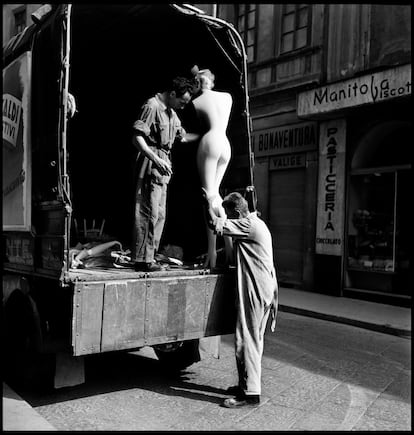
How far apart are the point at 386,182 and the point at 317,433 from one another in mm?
7706

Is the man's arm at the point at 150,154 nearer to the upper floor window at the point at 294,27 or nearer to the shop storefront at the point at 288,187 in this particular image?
the shop storefront at the point at 288,187

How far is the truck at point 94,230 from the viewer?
12.3ft

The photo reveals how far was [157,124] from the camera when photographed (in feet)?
15.1

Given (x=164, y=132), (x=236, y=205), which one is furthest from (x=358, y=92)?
(x=236, y=205)

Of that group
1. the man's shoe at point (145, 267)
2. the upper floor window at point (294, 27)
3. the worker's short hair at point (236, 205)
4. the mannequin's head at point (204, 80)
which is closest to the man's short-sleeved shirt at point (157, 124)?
the mannequin's head at point (204, 80)

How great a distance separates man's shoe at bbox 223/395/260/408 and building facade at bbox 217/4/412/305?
6.59m

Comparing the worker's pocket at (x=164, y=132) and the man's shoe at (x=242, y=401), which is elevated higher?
the worker's pocket at (x=164, y=132)

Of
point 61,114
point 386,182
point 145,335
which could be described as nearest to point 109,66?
point 61,114

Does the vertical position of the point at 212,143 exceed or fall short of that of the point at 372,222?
it exceeds it

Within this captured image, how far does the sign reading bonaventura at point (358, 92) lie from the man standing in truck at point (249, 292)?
244 inches

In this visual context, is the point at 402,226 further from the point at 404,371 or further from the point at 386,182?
the point at 404,371

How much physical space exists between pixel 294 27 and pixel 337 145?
11.5ft

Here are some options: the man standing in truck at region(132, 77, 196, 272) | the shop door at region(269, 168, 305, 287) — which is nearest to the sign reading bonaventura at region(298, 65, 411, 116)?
the shop door at region(269, 168, 305, 287)

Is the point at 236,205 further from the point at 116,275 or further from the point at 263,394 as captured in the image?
the point at 263,394
